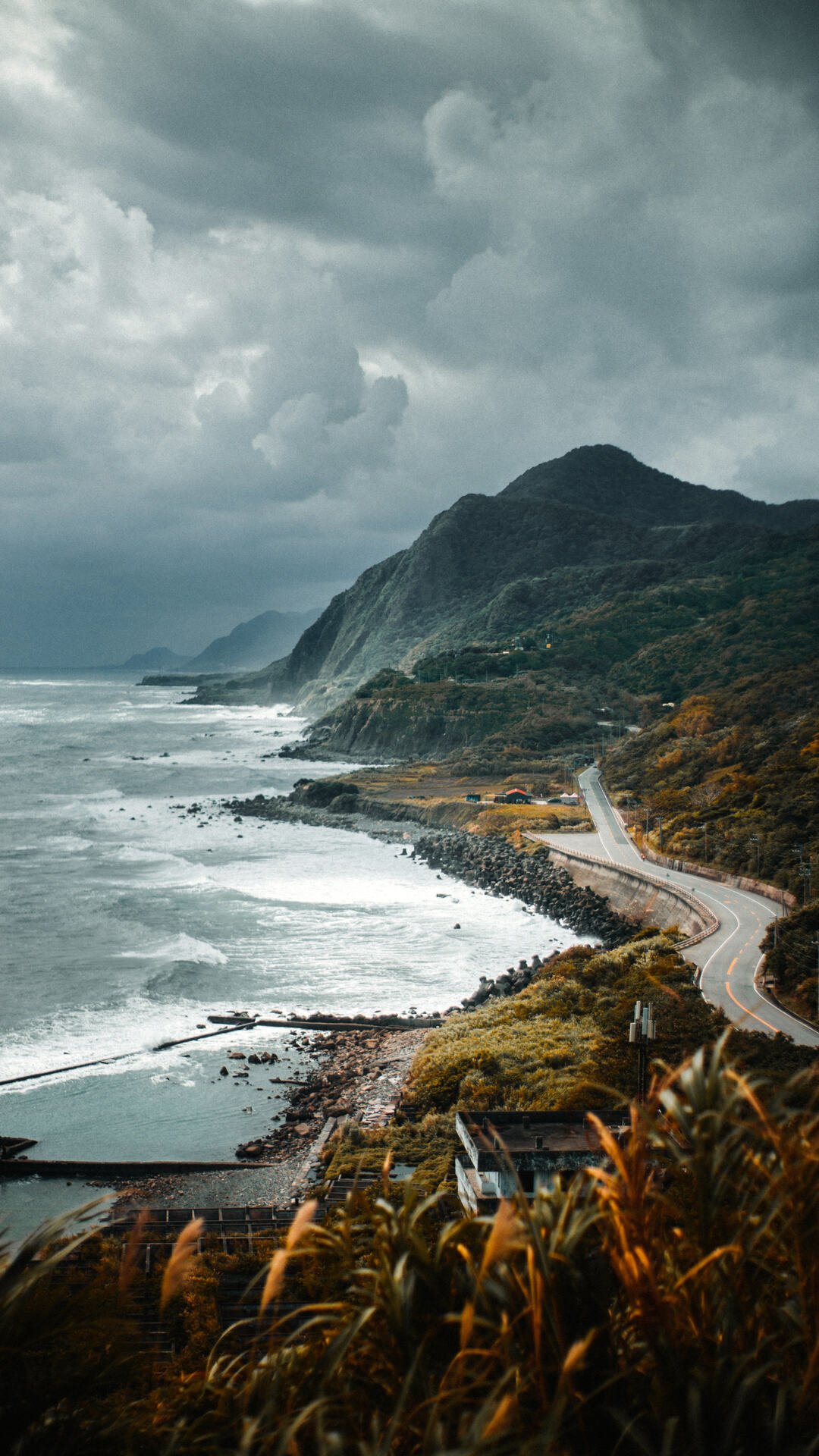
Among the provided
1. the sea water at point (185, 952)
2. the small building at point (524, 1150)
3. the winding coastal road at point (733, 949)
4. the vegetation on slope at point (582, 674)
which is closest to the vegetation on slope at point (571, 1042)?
the winding coastal road at point (733, 949)

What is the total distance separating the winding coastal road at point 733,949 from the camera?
24.6 metres

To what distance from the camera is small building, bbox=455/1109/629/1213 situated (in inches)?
544

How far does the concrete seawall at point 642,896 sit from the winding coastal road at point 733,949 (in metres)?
0.68

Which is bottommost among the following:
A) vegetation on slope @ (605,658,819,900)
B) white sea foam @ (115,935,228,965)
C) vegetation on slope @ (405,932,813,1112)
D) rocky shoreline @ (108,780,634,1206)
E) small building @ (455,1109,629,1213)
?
white sea foam @ (115,935,228,965)

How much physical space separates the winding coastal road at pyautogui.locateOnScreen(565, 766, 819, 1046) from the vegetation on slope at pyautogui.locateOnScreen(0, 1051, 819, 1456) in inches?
359

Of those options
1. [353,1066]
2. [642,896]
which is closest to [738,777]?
[642,896]

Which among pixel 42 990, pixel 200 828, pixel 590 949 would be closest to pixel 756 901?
pixel 590 949

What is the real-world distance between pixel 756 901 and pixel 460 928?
14.5 m

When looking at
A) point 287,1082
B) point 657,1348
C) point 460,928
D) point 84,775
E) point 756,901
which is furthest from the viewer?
point 84,775

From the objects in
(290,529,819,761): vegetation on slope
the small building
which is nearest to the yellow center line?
the small building

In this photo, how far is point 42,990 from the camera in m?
33.3

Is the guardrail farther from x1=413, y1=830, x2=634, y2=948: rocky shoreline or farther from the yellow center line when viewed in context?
the yellow center line

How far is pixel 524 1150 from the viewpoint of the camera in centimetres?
1468

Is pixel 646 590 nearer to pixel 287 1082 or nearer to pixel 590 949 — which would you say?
pixel 590 949
